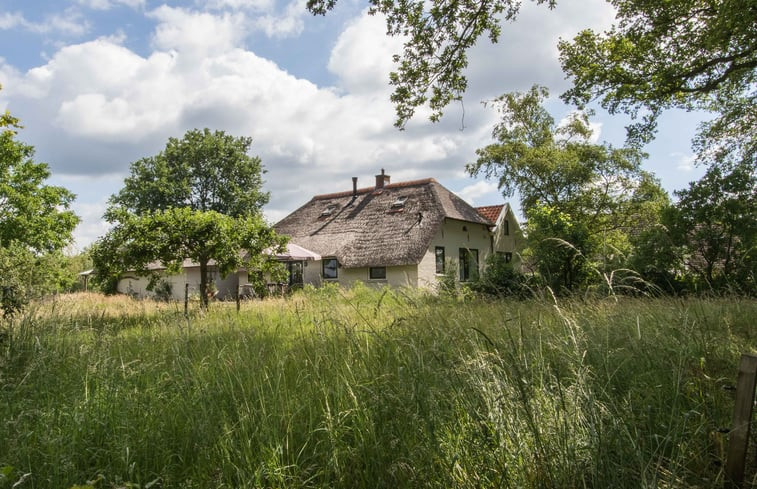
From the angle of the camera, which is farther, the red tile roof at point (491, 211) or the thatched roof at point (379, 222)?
the red tile roof at point (491, 211)

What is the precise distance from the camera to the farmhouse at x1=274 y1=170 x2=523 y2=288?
2498cm

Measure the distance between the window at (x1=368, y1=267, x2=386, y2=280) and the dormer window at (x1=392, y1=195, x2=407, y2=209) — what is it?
172 inches

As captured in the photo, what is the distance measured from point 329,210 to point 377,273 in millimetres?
7630

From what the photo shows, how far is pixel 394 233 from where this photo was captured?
25953 mm

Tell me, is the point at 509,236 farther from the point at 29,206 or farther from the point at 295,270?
the point at 29,206

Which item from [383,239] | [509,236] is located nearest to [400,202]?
[383,239]

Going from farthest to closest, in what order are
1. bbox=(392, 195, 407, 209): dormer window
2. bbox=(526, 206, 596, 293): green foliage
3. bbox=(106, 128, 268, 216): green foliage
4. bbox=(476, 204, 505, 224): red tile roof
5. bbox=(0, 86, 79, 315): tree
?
1. bbox=(106, 128, 268, 216): green foliage
2. bbox=(476, 204, 505, 224): red tile roof
3. bbox=(392, 195, 407, 209): dormer window
4. bbox=(0, 86, 79, 315): tree
5. bbox=(526, 206, 596, 293): green foliage

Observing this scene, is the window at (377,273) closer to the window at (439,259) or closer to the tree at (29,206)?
the window at (439,259)

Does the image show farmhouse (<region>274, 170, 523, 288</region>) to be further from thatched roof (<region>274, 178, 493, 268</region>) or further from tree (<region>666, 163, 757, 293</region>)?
tree (<region>666, 163, 757, 293</region>)

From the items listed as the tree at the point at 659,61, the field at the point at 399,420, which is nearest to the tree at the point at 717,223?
the tree at the point at 659,61

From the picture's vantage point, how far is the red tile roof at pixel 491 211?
3056 centimetres

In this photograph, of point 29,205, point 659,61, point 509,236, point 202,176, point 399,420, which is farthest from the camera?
point 202,176

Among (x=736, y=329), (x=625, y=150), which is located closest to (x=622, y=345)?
(x=736, y=329)

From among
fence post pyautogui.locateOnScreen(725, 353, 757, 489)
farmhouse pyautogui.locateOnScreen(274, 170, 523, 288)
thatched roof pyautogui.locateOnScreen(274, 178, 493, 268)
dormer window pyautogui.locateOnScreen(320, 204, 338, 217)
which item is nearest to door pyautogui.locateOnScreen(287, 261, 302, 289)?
farmhouse pyautogui.locateOnScreen(274, 170, 523, 288)
